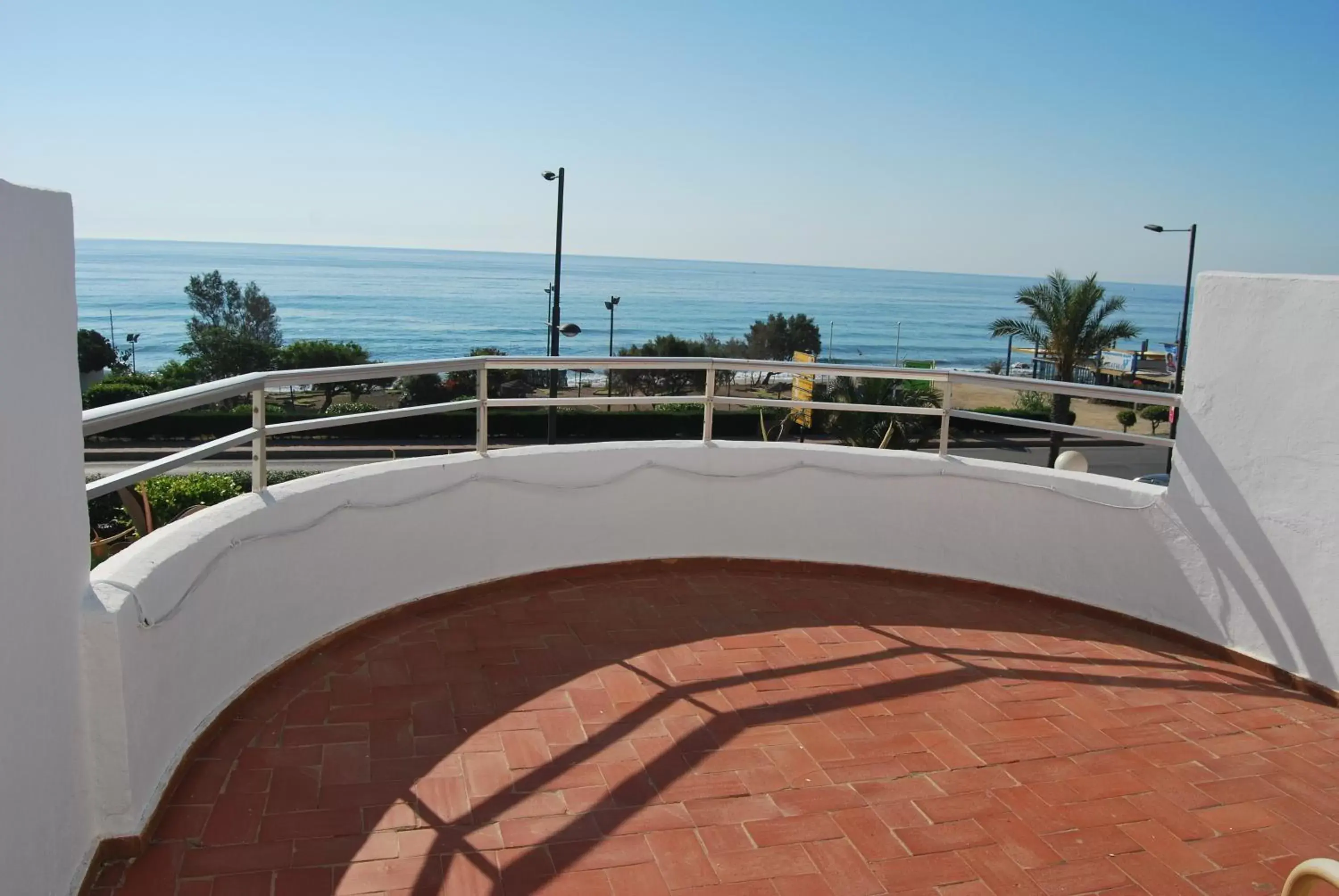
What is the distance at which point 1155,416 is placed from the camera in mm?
30250

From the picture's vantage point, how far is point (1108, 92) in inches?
680

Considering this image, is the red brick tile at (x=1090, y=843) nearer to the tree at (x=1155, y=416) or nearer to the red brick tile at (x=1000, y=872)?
the red brick tile at (x=1000, y=872)

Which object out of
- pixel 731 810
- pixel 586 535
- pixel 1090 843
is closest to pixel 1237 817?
pixel 1090 843

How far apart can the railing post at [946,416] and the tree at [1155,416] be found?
27130 millimetres

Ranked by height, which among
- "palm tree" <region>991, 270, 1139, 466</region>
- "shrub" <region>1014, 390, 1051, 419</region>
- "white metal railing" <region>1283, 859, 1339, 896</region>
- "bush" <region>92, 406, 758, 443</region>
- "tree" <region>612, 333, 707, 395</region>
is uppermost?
"palm tree" <region>991, 270, 1139, 466</region>

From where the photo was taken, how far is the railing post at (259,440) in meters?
3.22

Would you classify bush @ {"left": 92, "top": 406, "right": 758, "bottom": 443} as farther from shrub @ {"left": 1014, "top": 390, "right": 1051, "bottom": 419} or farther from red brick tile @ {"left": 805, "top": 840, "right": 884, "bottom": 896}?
red brick tile @ {"left": 805, "top": 840, "right": 884, "bottom": 896}

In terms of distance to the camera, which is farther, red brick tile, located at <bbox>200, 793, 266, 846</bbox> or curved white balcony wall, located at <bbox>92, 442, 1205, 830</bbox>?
curved white balcony wall, located at <bbox>92, 442, 1205, 830</bbox>

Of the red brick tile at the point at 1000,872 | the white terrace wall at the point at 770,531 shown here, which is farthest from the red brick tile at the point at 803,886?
the white terrace wall at the point at 770,531

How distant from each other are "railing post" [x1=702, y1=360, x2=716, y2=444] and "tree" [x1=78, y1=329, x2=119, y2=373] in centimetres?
3269

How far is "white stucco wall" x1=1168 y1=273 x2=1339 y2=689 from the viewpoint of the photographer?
12.2 feet

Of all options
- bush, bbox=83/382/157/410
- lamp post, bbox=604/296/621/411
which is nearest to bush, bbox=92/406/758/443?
lamp post, bbox=604/296/621/411

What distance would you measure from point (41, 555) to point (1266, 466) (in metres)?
4.37

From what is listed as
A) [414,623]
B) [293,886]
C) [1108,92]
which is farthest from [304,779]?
[1108,92]
